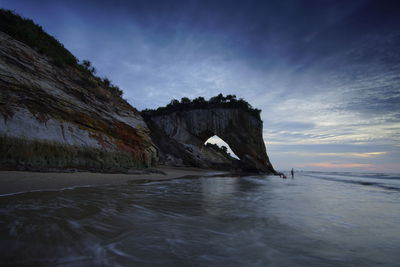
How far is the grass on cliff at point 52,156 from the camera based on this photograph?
661cm

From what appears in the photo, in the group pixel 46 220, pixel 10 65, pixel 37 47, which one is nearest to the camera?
pixel 46 220

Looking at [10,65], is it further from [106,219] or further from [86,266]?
[86,266]

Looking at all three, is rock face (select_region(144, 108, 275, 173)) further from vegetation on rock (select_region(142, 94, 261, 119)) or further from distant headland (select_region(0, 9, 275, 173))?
distant headland (select_region(0, 9, 275, 173))

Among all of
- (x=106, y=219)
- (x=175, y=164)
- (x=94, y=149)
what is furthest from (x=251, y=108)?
(x=106, y=219)

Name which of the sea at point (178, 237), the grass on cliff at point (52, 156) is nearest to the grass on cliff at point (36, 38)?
the grass on cliff at point (52, 156)

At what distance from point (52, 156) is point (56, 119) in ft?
6.26

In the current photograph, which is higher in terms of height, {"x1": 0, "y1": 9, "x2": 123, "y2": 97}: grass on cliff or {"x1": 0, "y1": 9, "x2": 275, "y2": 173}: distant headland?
{"x1": 0, "y1": 9, "x2": 123, "y2": 97}: grass on cliff

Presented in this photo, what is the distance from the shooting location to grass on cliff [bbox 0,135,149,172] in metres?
6.61

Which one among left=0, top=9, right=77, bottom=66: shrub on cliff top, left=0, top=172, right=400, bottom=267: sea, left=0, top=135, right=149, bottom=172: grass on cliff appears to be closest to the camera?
left=0, top=172, right=400, bottom=267: sea

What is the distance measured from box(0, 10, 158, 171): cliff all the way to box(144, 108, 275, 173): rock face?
16980mm

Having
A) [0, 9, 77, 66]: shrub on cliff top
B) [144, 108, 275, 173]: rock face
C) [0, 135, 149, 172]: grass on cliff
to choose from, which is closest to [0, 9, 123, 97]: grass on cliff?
[0, 9, 77, 66]: shrub on cliff top

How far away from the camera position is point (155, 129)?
3272 cm

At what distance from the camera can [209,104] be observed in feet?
103

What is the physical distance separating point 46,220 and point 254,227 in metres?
3.16
